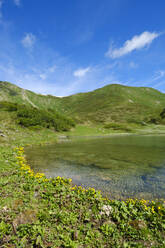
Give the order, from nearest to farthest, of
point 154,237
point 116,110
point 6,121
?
point 154,237 < point 6,121 < point 116,110

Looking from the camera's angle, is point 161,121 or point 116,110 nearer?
point 161,121

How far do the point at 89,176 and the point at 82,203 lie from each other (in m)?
5.30

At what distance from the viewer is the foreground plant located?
541cm

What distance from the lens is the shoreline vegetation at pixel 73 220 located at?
5.41 metres

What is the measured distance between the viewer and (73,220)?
6.45 m

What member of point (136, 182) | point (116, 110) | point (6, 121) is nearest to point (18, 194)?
point (136, 182)

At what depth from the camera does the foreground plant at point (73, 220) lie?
213 inches

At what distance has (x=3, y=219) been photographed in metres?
6.14

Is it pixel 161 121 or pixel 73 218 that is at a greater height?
pixel 161 121

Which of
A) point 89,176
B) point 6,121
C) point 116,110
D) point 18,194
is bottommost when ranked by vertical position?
point 89,176

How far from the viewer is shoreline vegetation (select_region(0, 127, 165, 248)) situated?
541cm

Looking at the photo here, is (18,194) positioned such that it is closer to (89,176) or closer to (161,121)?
(89,176)

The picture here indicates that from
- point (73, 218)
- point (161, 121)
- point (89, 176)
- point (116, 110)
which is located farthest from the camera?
point (116, 110)

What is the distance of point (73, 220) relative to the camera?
6453 mm
